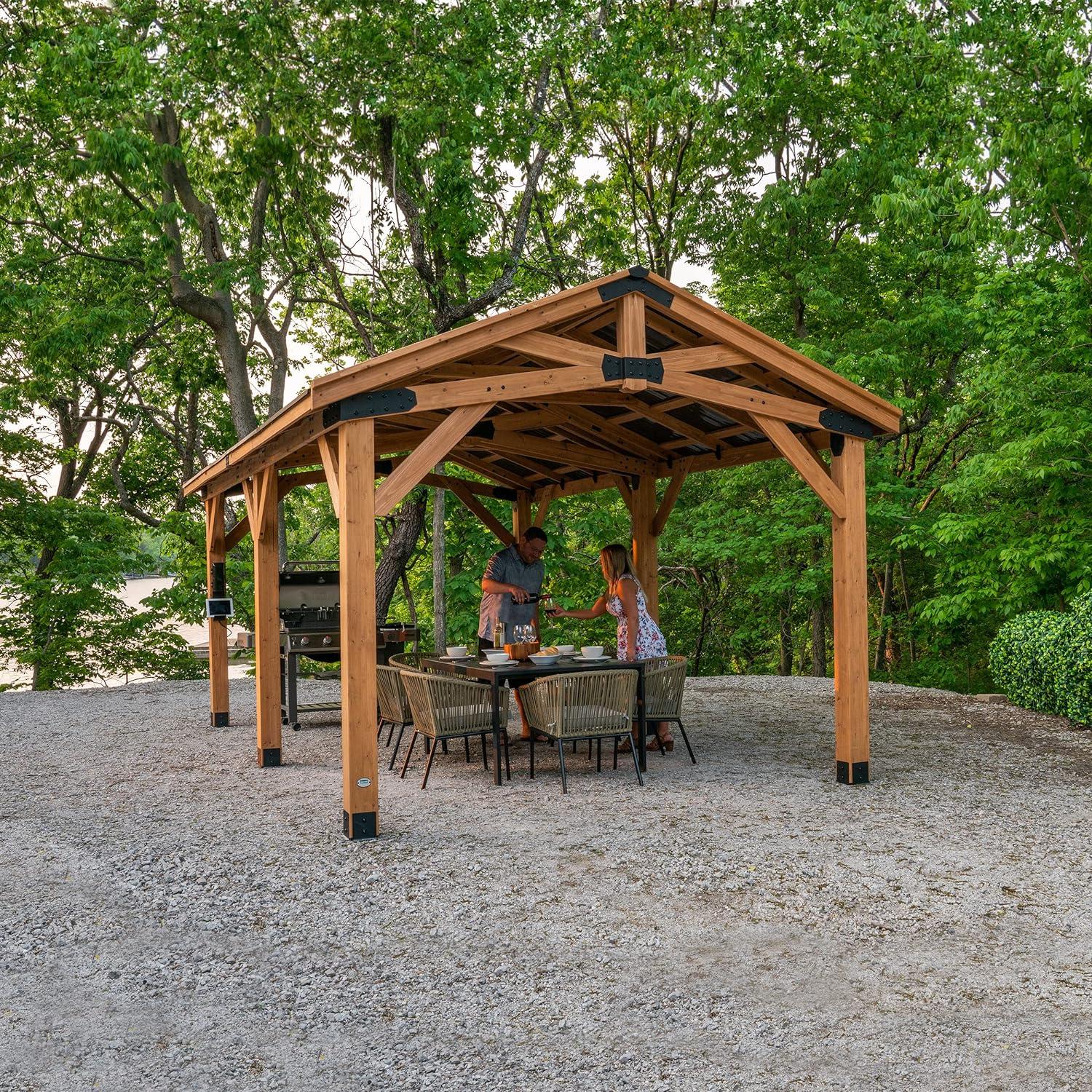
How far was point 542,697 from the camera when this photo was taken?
633cm

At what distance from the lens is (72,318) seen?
13656 millimetres

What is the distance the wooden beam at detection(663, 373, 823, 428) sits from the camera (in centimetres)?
618

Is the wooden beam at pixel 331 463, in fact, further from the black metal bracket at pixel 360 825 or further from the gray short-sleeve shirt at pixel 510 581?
the gray short-sleeve shirt at pixel 510 581

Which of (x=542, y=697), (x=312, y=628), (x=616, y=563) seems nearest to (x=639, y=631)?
(x=616, y=563)

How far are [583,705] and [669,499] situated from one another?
324 centimetres

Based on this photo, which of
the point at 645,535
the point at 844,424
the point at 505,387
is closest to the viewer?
the point at 505,387

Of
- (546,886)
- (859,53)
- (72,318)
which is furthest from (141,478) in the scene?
(546,886)

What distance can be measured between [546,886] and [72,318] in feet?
40.1

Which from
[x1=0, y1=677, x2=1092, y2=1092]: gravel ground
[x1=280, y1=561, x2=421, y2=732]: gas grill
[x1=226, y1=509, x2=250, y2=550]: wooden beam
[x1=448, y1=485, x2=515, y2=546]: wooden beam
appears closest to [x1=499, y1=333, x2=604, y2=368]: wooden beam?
→ [x1=0, y1=677, x2=1092, y2=1092]: gravel ground

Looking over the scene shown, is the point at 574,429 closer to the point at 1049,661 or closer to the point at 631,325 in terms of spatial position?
the point at 631,325

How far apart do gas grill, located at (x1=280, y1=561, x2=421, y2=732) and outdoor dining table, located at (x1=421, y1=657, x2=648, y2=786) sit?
2385 mm

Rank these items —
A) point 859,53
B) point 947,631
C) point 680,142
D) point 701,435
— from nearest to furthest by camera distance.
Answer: point 701,435
point 859,53
point 947,631
point 680,142

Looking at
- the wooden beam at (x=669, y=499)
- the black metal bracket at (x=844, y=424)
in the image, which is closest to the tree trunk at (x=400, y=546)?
the wooden beam at (x=669, y=499)

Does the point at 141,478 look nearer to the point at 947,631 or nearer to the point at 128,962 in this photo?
the point at 947,631
